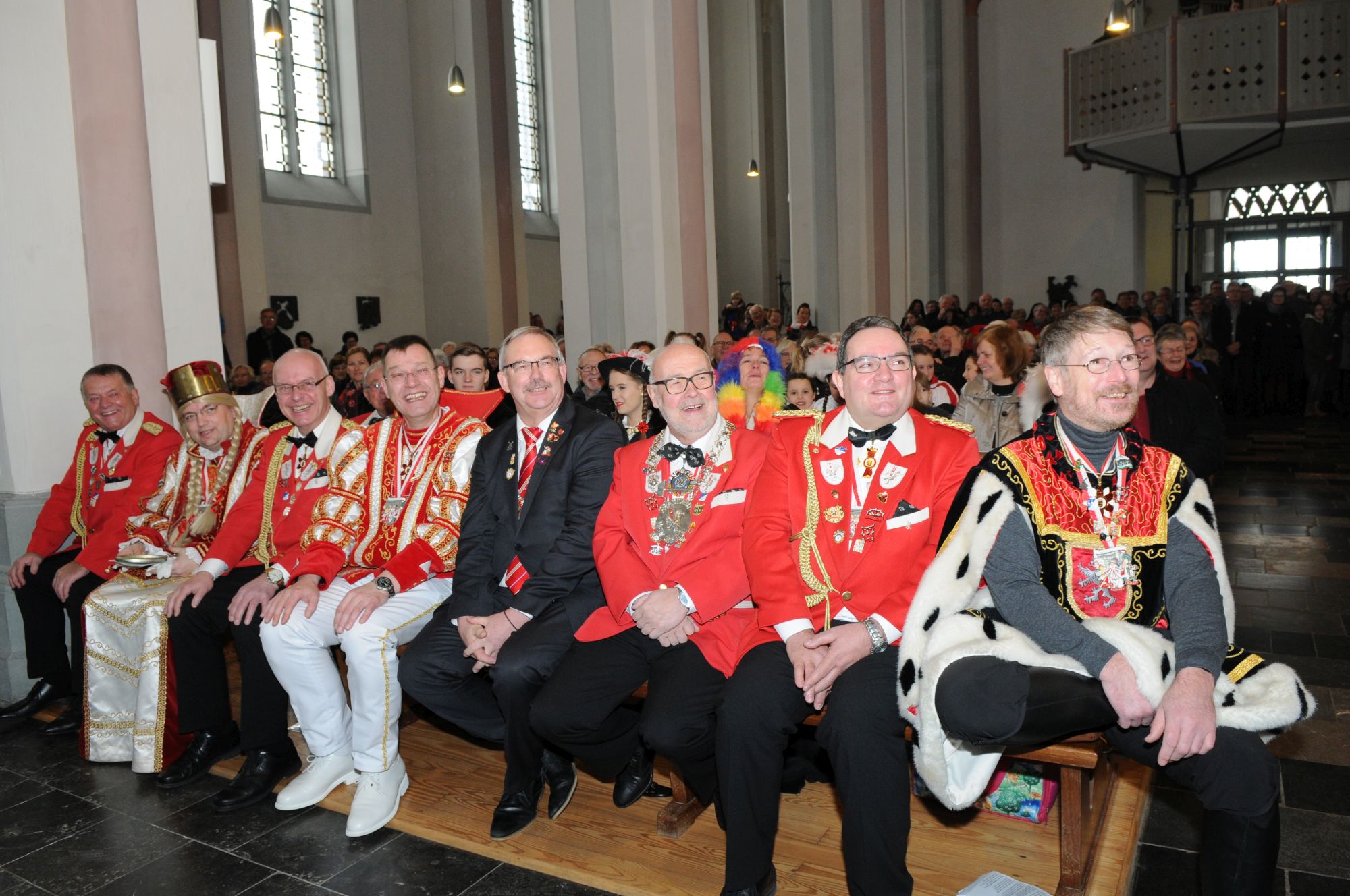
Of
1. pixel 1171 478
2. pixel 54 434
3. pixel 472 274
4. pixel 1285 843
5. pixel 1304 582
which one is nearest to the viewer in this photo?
pixel 1171 478

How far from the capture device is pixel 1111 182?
2002 centimetres

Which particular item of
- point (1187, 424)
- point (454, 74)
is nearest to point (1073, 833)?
point (1187, 424)

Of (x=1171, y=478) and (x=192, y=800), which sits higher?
(x=1171, y=478)

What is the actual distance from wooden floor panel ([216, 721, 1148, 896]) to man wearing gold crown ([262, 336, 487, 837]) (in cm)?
16

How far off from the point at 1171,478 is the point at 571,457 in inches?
75.4

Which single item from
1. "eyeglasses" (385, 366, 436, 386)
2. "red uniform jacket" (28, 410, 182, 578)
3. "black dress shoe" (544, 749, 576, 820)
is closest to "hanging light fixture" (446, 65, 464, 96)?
"red uniform jacket" (28, 410, 182, 578)

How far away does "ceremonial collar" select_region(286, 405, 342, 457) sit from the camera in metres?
4.05

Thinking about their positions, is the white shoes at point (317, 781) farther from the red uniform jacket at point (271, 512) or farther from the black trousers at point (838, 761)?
the black trousers at point (838, 761)

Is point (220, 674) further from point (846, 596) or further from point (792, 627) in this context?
point (846, 596)

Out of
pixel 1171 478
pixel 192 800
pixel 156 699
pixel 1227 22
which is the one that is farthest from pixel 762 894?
pixel 1227 22

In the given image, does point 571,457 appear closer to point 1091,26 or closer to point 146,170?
point 146,170

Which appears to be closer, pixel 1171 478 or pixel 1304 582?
pixel 1171 478

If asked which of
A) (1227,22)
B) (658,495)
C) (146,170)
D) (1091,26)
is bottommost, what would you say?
(658,495)

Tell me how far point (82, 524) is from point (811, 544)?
339 cm
